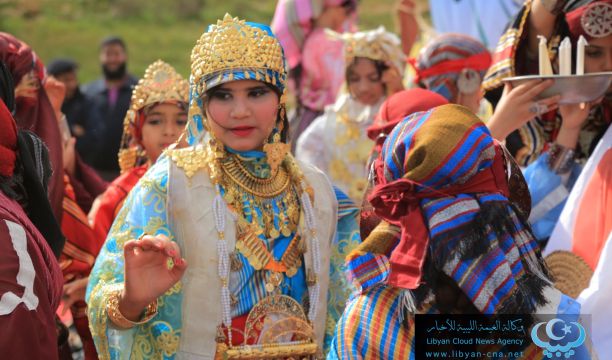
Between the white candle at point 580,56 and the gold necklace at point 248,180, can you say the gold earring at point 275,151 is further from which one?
the white candle at point 580,56

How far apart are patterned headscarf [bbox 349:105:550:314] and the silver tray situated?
143cm

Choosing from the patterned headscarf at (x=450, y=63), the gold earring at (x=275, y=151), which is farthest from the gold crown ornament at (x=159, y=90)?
the gold earring at (x=275, y=151)

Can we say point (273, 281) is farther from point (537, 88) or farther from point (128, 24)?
point (128, 24)

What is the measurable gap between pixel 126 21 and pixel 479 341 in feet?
58.5

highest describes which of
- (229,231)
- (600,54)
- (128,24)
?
(128,24)

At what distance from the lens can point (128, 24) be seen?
65.2 feet

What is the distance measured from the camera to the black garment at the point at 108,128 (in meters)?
9.62

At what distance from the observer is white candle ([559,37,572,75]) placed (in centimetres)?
426

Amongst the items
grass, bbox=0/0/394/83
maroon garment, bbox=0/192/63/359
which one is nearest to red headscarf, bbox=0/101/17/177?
maroon garment, bbox=0/192/63/359

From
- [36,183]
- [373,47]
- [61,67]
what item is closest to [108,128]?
[61,67]

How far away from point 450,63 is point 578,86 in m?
1.66

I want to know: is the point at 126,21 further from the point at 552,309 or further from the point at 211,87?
the point at 552,309

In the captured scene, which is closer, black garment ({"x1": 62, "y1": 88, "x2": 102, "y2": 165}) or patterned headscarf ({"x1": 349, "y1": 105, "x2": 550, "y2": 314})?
patterned headscarf ({"x1": 349, "y1": 105, "x2": 550, "y2": 314})

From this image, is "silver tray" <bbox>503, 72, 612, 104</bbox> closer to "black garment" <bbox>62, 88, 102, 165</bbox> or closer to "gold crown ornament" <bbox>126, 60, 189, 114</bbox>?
"gold crown ornament" <bbox>126, 60, 189, 114</bbox>
